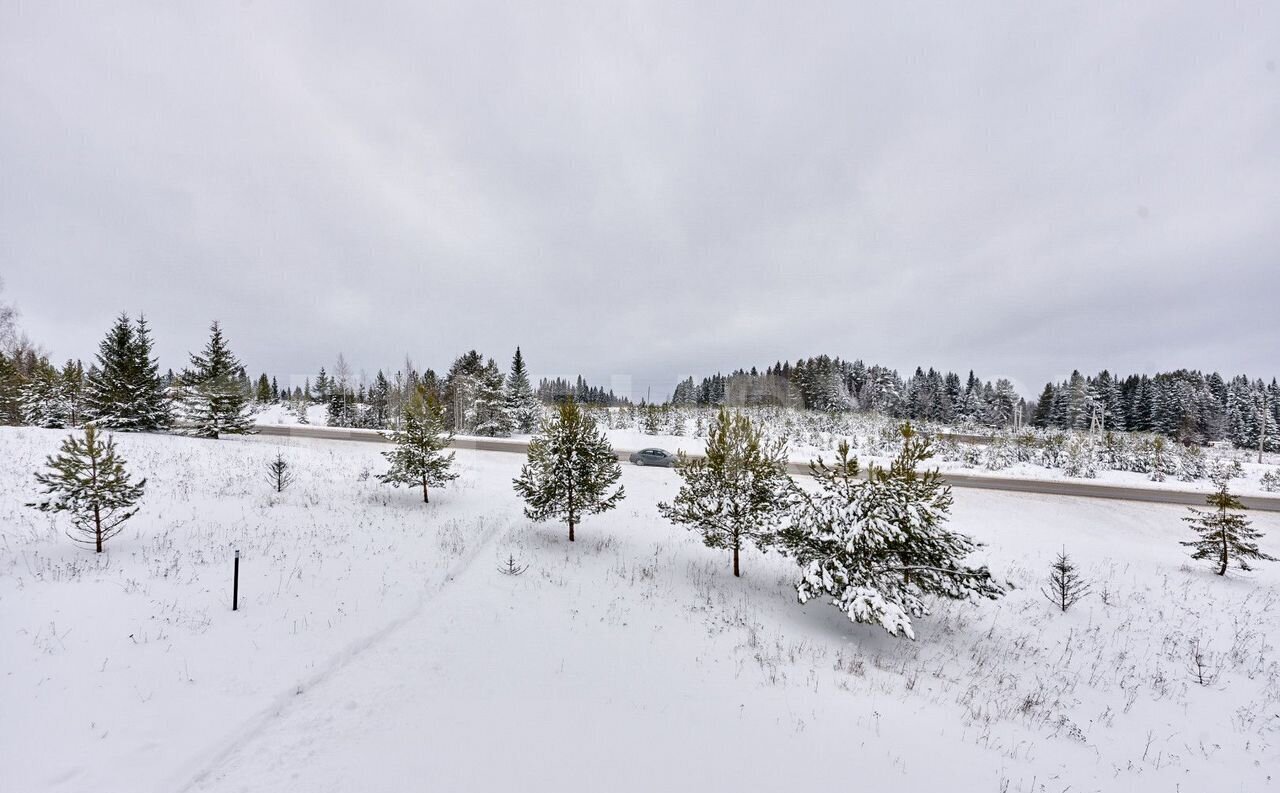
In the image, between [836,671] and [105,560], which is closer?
[836,671]

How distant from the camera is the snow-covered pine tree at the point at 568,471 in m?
12.2

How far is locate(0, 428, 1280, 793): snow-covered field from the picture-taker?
4855mm

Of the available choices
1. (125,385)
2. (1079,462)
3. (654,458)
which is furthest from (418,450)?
(1079,462)

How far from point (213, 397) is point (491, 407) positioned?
1836 centimetres

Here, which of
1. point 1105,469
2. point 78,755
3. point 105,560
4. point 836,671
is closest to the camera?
point 78,755

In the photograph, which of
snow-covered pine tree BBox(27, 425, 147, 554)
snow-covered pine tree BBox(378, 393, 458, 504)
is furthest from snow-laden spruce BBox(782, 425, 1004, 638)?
snow-covered pine tree BBox(27, 425, 147, 554)

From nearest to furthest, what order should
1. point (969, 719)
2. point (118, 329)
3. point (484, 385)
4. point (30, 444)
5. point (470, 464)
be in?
point (969, 719)
point (30, 444)
point (470, 464)
point (118, 329)
point (484, 385)

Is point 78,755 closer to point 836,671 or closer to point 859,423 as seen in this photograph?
point 836,671

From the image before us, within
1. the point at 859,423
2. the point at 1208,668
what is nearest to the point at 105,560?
the point at 1208,668

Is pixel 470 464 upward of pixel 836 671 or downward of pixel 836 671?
upward

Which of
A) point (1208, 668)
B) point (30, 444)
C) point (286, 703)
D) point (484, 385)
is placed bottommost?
point (1208, 668)

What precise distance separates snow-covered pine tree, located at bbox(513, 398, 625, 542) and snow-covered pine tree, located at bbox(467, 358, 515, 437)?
27.7 metres

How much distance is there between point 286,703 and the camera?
5527 mm

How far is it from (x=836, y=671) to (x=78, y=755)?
9.88 meters
